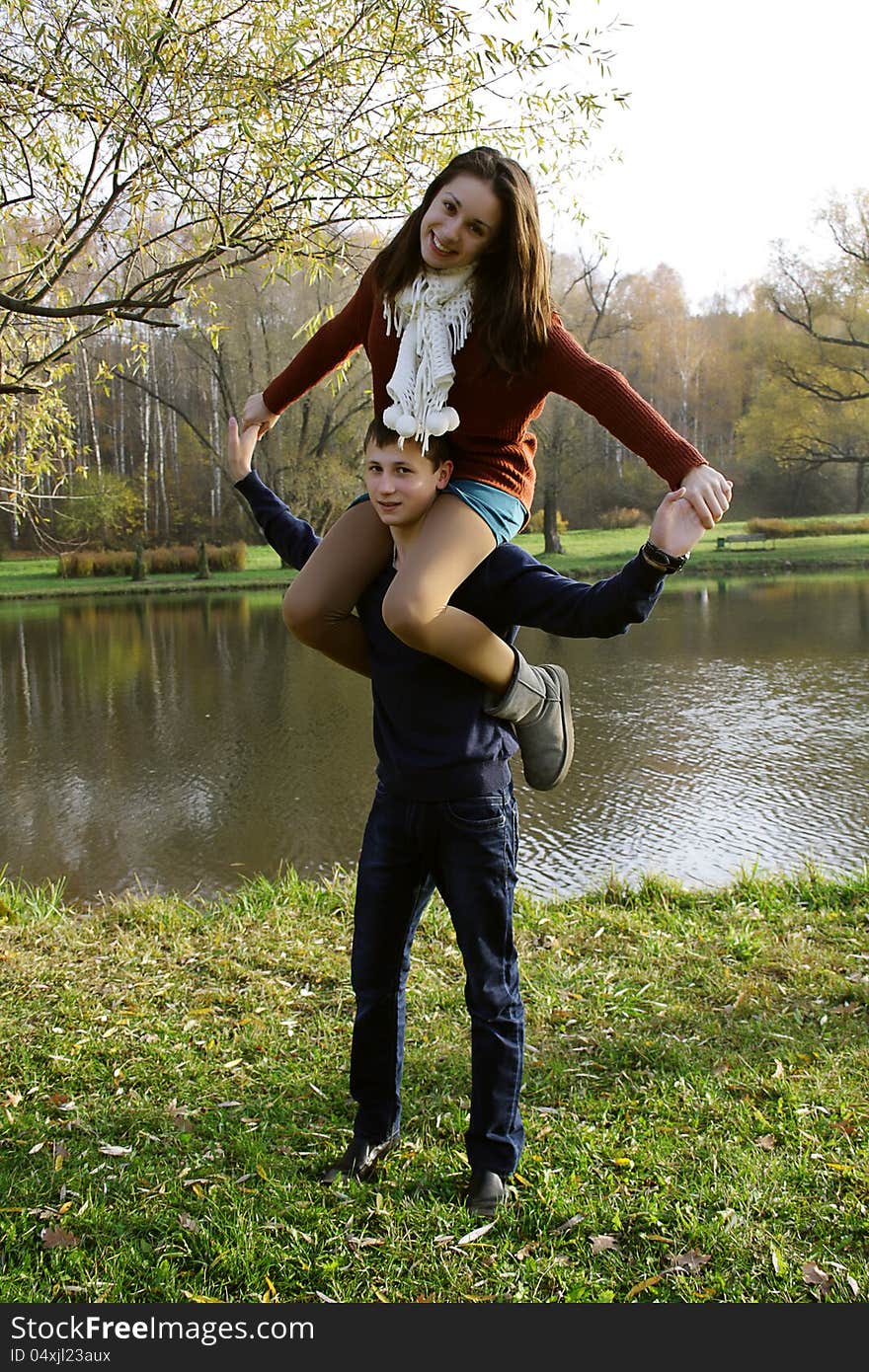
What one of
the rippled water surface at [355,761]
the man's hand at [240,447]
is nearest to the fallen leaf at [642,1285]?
the man's hand at [240,447]

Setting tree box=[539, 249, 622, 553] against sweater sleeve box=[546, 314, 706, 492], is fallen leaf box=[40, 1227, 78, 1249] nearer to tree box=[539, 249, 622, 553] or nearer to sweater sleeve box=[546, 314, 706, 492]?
sweater sleeve box=[546, 314, 706, 492]

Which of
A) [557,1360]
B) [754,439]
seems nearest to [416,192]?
[557,1360]

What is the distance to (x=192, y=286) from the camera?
462cm

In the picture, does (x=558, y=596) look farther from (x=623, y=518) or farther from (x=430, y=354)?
(x=623, y=518)

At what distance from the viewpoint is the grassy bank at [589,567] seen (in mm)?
28172

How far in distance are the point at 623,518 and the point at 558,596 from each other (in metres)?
37.3

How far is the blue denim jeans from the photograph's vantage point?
2662 mm

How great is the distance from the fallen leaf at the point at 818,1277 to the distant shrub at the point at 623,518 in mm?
37360

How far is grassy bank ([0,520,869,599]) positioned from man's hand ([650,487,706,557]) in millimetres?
23412

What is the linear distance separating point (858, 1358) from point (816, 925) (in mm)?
2711

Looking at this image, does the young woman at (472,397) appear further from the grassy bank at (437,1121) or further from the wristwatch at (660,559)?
the grassy bank at (437,1121)

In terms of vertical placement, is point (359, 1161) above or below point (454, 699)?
below

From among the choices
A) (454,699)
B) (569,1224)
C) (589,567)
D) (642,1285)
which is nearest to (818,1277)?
(642,1285)

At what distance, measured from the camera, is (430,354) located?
2.51 meters
